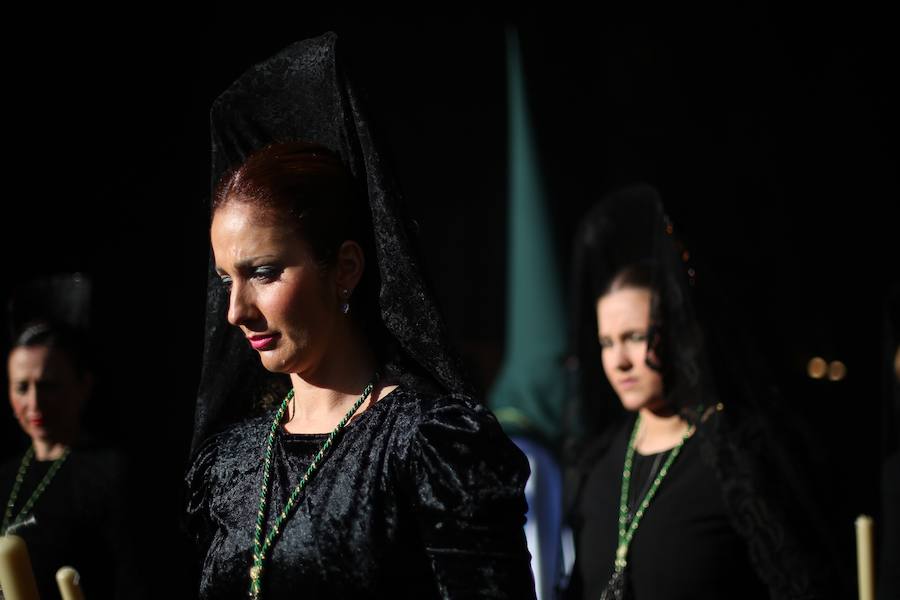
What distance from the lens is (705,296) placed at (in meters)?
2.76

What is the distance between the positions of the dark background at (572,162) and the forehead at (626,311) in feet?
2.55

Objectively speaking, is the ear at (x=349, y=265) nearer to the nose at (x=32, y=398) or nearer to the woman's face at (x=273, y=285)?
the woman's face at (x=273, y=285)

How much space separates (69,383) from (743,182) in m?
2.83

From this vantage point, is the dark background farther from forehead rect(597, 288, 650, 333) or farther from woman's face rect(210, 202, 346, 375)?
woman's face rect(210, 202, 346, 375)

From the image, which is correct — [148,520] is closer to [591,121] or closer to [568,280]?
[568,280]

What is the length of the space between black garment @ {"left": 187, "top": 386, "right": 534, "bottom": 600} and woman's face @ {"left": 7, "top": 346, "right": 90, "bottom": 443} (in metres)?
1.54

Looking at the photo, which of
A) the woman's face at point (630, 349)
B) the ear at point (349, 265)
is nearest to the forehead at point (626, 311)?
the woman's face at point (630, 349)

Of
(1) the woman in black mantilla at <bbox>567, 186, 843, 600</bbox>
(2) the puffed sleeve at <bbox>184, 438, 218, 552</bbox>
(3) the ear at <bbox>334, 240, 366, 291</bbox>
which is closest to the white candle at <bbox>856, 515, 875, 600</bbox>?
(1) the woman in black mantilla at <bbox>567, 186, 843, 600</bbox>

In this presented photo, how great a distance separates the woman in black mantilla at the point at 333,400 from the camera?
1.40m

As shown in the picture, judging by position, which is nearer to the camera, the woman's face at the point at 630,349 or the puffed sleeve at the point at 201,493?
the puffed sleeve at the point at 201,493

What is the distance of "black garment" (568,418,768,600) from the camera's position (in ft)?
8.27

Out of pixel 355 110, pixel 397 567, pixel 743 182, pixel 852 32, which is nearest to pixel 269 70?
pixel 355 110

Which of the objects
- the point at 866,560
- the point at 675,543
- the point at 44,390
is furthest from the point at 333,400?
the point at 44,390

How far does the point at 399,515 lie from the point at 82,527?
166cm
